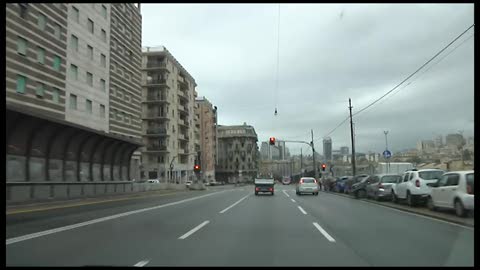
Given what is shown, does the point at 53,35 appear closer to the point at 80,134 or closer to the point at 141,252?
the point at 80,134

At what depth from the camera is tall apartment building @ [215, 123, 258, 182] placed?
154 meters

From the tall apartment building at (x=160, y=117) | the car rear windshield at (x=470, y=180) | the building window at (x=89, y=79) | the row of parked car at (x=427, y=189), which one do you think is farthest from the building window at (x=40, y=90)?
the tall apartment building at (x=160, y=117)

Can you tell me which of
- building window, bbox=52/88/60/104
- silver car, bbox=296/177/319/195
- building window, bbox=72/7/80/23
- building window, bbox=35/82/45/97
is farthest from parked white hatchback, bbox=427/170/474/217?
building window, bbox=72/7/80/23

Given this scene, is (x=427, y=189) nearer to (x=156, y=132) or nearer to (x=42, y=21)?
(x=42, y=21)

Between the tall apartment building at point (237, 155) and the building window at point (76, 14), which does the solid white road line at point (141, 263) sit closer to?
the building window at point (76, 14)

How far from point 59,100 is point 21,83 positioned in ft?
20.7

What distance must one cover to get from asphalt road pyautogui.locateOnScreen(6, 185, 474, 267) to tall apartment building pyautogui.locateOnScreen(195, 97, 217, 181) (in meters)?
106

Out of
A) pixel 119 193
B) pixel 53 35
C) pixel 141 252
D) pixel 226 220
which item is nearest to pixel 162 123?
pixel 53 35

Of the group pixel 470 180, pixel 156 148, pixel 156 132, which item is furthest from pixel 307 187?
pixel 156 132

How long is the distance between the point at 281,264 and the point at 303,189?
108 ft

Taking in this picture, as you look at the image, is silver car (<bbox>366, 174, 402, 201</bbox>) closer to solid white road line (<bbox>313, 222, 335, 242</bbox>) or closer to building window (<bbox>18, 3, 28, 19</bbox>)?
solid white road line (<bbox>313, 222, 335, 242</bbox>)

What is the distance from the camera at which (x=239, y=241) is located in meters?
11.8

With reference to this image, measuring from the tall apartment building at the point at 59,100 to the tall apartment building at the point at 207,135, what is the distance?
231 ft

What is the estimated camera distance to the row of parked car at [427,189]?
16.3 metres
